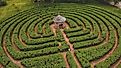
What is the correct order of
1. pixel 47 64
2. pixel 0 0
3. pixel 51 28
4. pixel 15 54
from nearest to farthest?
1. pixel 47 64
2. pixel 15 54
3. pixel 51 28
4. pixel 0 0

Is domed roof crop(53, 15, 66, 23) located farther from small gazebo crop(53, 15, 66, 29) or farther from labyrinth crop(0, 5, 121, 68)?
labyrinth crop(0, 5, 121, 68)

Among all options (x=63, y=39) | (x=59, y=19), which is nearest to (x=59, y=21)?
(x=59, y=19)

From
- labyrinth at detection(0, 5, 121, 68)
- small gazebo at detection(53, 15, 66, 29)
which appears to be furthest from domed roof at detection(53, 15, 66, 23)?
labyrinth at detection(0, 5, 121, 68)

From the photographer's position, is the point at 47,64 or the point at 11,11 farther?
the point at 11,11

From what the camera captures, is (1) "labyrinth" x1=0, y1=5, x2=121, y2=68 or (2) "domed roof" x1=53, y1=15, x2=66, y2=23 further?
(2) "domed roof" x1=53, y1=15, x2=66, y2=23

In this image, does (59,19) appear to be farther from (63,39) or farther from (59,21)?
(63,39)

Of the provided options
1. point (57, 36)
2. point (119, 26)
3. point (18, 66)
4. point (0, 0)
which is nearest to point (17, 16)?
point (0, 0)

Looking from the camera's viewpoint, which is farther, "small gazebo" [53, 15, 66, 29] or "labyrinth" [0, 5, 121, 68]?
"small gazebo" [53, 15, 66, 29]

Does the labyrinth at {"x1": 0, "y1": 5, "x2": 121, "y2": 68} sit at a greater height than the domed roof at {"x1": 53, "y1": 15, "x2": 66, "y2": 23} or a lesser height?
lesser

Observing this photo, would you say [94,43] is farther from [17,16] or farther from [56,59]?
[17,16]
